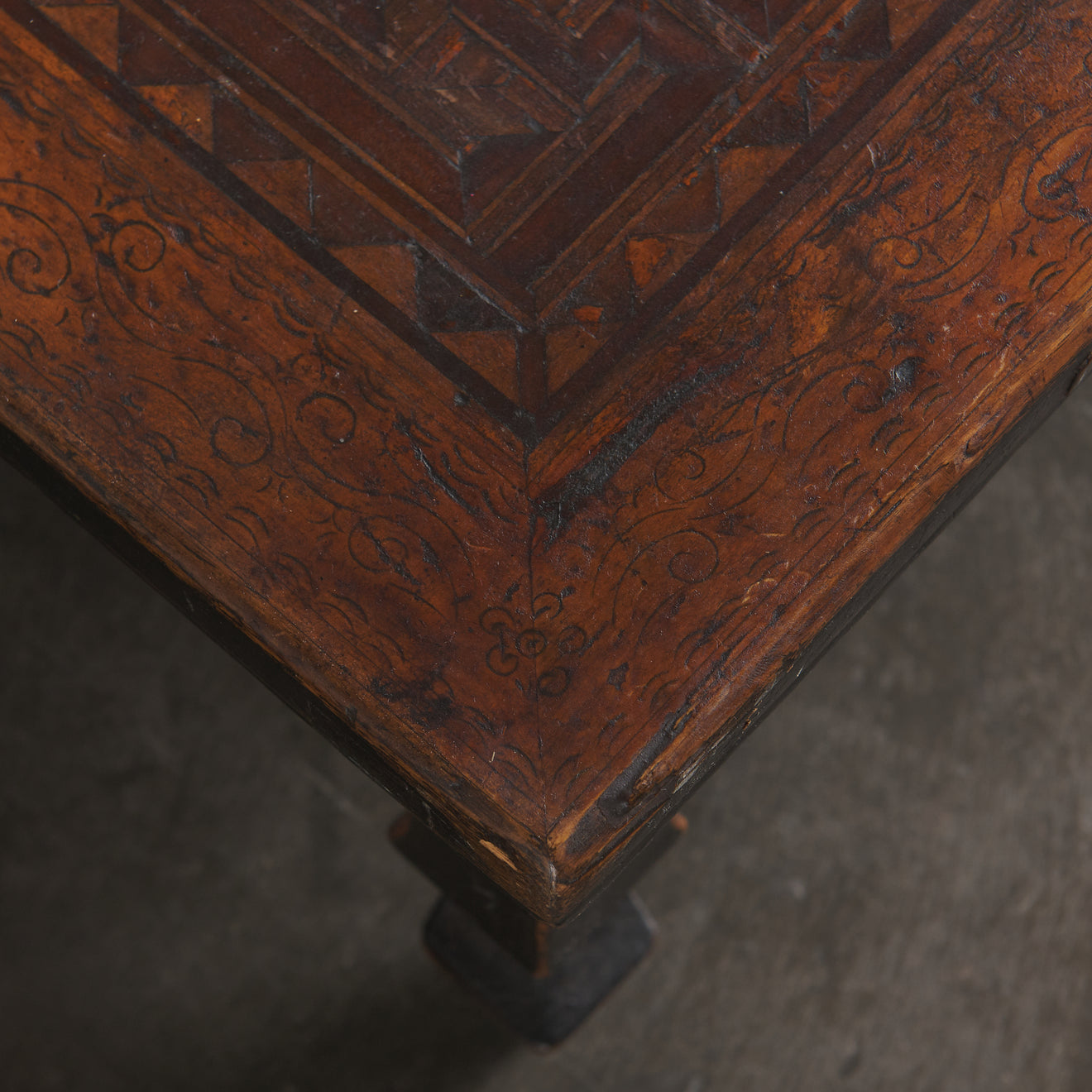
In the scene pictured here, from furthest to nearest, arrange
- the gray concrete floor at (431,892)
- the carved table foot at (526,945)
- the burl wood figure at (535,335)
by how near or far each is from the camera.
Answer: the gray concrete floor at (431,892) → the carved table foot at (526,945) → the burl wood figure at (535,335)

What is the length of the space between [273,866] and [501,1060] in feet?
1.35

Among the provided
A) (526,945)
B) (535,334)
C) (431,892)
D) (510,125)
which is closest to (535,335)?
(535,334)

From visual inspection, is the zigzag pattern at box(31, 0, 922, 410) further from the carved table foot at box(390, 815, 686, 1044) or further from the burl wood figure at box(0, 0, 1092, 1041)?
the carved table foot at box(390, 815, 686, 1044)

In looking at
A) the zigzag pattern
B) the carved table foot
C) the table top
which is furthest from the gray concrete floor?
the zigzag pattern

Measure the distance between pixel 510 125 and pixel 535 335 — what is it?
0.60ft

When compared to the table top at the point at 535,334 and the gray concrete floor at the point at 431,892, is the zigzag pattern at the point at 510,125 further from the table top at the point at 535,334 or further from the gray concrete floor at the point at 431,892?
the gray concrete floor at the point at 431,892

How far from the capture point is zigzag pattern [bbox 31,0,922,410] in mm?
968

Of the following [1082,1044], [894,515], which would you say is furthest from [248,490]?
[1082,1044]

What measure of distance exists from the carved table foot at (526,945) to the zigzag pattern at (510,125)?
2.09 ft

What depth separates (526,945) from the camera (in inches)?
53.2

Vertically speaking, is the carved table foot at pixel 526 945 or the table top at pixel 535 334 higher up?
the table top at pixel 535 334

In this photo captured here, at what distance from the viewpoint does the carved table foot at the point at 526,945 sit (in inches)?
53.1

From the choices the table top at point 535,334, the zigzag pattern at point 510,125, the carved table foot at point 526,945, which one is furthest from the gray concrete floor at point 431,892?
the zigzag pattern at point 510,125

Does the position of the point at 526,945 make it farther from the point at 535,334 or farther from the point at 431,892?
the point at 535,334
